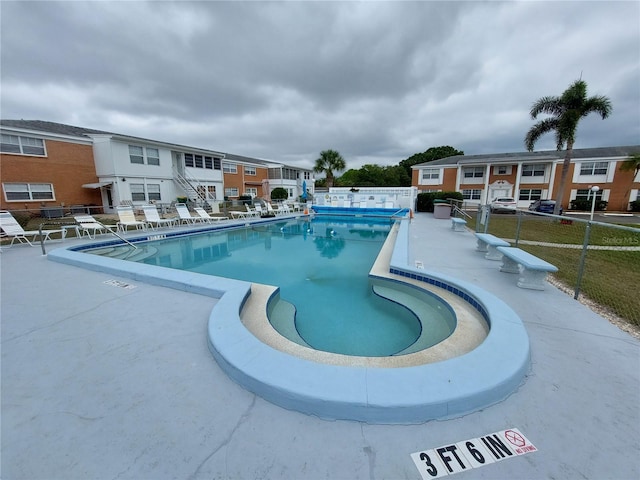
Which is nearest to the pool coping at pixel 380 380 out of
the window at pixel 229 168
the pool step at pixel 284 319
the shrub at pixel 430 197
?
the pool step at pixel 284 319

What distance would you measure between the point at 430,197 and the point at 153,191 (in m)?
21.1

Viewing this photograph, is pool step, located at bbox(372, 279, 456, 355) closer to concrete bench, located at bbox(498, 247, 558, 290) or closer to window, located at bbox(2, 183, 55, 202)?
concrete bench, located at bbox(498, 247, 558, 290)

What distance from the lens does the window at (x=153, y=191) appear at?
19.6 metres

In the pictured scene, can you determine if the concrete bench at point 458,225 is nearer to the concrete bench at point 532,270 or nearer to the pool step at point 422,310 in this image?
the concrete bench at point 532,270

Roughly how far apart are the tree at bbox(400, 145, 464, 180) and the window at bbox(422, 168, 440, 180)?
77.5ft

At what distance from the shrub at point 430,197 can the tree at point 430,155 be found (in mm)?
34277

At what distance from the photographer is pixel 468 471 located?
1.48m

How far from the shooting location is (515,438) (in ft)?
5.57

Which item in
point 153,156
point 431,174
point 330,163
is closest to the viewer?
point 153,156

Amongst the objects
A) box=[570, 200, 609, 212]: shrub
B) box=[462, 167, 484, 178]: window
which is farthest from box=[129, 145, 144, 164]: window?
box=[570, 200, 609, 212]: shrub

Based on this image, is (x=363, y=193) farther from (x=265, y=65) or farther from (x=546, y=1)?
(x=546, y=1)

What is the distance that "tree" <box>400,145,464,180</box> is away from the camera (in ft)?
171

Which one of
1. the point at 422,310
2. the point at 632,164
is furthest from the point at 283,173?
the point at 632,164

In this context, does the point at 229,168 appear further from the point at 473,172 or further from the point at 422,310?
the point at 422,310
